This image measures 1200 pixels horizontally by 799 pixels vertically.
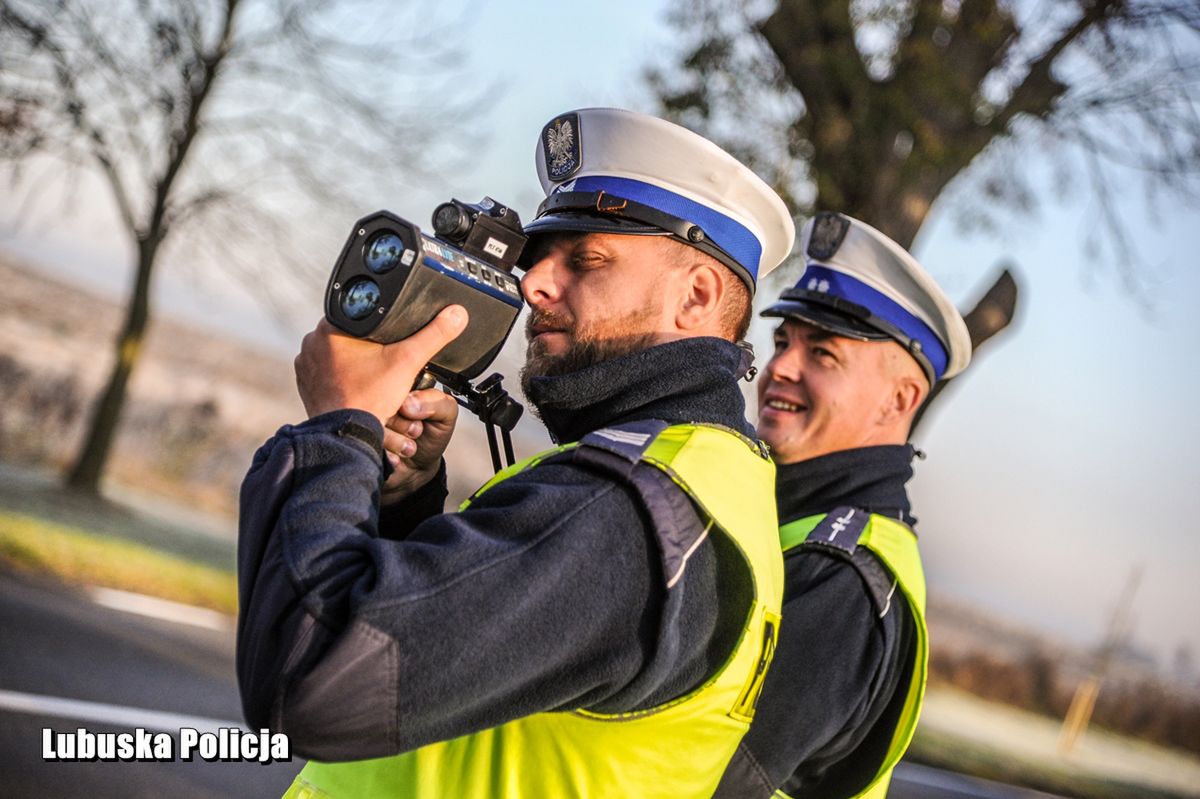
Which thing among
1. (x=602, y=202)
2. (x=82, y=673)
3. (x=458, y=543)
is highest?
(x=602, y=202)

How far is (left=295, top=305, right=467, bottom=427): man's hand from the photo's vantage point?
161 centimetres

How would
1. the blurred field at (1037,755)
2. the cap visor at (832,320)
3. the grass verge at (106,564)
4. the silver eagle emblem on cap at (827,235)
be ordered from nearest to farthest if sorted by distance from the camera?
the cap visor at (832,320), the silver eagle emblem on cap at (827,235), the grass verge at (106,564), the blurred field at (1037,755)

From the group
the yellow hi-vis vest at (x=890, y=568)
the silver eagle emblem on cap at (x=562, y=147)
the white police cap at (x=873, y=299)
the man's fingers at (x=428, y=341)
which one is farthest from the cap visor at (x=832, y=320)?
the man's fingers at (x=428, y=341)

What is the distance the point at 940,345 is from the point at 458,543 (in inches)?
82.7

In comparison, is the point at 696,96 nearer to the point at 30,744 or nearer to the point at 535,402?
the point at 30,744

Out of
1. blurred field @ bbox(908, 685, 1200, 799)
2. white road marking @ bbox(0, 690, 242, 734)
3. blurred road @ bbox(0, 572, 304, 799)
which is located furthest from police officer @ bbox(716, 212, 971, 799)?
blurred field @ bbox(908, 685, 1200, 799)

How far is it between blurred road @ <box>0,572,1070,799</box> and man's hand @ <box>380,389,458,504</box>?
3.38 meters

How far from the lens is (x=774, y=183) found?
24.2ft

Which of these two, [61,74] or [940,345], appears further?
[61,74]

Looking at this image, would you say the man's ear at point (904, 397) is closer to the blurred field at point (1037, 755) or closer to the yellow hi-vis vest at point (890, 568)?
the yellow hi-vis vest at point (890, 568)

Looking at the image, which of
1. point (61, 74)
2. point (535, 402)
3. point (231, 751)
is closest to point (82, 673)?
point (231, 751)

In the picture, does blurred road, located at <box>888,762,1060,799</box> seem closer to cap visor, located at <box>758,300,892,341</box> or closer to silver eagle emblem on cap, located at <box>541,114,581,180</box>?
cap visor, located at <box>758,300,892,341</box>

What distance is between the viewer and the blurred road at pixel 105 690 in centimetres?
488

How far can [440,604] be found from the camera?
137 centimetres
